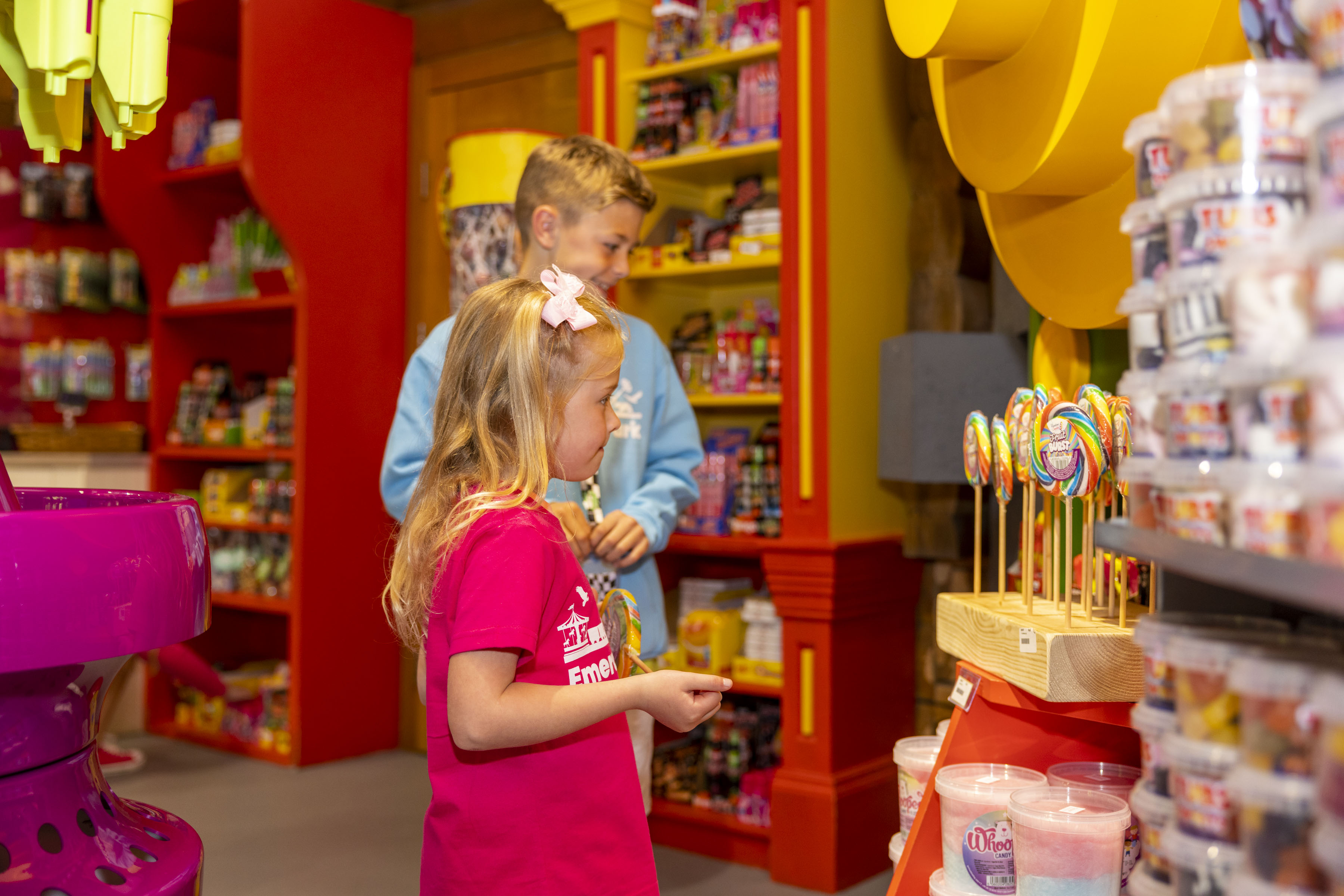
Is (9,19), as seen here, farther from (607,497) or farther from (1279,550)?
(1279,550)

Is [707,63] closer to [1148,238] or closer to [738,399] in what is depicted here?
[738,399]

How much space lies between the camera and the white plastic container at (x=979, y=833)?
1.54 metres

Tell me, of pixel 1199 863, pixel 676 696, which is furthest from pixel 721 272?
pixel 1199 863

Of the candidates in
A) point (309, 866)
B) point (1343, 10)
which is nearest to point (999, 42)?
point (1343, 10)

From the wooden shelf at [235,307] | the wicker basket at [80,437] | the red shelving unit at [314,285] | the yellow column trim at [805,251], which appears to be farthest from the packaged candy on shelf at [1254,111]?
the wicker basket at [80,437]

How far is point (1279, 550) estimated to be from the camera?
728mm

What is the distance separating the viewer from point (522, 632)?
4.23ft

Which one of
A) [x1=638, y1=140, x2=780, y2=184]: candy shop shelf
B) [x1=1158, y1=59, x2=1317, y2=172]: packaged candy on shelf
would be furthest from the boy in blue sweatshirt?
[x1=1158, y1=59, x2=1317, y2=172]: packaged candy on shelf

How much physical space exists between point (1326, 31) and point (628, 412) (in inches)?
70.9

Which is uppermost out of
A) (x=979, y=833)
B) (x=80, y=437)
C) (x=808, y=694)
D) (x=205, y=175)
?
(x=205, y=175)

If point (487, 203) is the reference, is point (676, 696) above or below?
below

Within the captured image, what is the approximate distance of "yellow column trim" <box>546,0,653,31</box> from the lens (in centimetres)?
354

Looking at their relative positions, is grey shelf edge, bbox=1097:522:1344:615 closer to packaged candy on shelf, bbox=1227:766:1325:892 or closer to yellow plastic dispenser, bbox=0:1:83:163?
packaged candy on shelf, bbox=1227:766:1325:892

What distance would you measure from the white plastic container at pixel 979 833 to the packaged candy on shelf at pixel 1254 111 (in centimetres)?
98
